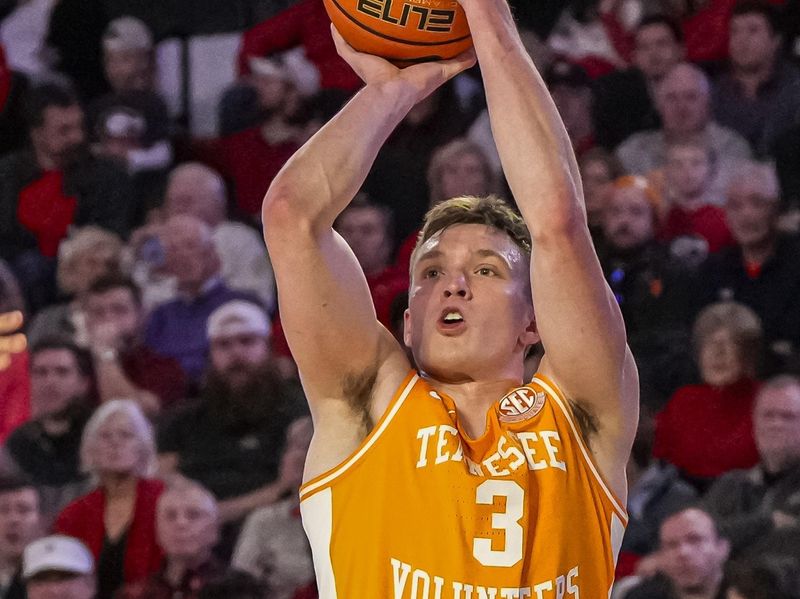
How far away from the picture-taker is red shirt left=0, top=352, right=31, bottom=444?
5.35 meters

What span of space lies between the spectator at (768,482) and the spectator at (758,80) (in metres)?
1.36

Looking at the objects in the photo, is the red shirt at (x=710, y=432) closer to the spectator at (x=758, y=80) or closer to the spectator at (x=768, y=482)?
the spectator at (x=768, y=482)

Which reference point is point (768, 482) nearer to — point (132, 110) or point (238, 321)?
point (238, 321)

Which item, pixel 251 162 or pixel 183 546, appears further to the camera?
pixel 251 162

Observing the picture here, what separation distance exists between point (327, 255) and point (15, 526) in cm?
288

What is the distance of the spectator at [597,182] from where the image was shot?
534 centimetres

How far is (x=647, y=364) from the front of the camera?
16.7 ft

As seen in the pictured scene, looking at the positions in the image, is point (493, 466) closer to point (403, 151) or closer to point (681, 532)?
point (681, 532)

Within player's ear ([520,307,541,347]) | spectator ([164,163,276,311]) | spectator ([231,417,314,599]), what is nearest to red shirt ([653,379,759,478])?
spectator ([231,417,314,599])

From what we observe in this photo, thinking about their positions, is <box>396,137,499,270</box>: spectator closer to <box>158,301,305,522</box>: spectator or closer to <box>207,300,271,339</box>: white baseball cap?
<box>207,300,271,339</box>: white baseball cap

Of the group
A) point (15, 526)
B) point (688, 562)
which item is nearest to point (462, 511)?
point (688, 562)

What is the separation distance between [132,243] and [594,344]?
3555 millimetres

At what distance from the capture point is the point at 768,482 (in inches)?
185

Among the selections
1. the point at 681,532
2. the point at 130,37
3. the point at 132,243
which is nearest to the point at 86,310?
the point at 132,243
